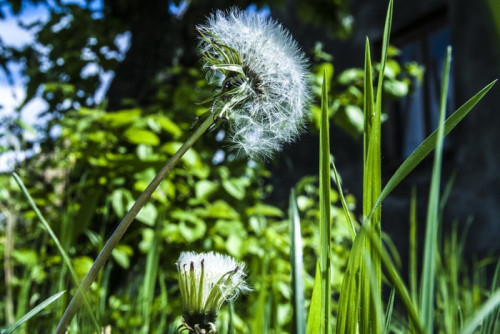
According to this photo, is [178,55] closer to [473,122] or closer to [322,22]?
[322,22]

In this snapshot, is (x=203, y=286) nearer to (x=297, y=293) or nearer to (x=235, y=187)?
(x=297, y=293)

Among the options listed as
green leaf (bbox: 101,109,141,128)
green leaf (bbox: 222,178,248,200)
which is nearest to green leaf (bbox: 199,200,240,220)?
green leaf (bbox: 222,178,248,200)

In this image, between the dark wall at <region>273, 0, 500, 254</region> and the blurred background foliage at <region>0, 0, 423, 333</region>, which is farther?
the dark wall at <region>273, 0, 500, 254</region>

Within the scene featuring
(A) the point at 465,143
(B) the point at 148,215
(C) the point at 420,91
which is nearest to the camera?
(B) the point at 148,215

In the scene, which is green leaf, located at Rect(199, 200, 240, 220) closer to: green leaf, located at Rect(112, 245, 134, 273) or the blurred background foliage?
the blurred background foliage

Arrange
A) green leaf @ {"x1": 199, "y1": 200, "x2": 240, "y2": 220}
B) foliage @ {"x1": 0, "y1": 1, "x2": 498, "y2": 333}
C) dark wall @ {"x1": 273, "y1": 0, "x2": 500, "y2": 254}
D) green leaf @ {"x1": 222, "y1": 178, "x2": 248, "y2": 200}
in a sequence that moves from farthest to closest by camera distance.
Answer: dark wall @ {"x1": 273, "y1": 0, "x2": 500, "y2": 254}
green leaf @ {"x1": 222, "y1": 178, "x2": 248, "y2": 200}
green leaf @ {"x1": 199, "y1": 200, "x2": 240, "y2": 220}
foliage @ {"x1": 0, "y1": 1, "x2": 498, "y2": 333}

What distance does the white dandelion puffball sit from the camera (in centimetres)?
60

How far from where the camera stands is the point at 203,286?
0.59 m

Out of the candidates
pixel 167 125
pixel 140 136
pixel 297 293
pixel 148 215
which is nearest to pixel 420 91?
pixel 167 125

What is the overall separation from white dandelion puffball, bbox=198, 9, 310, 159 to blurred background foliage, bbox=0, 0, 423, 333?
1158 mm

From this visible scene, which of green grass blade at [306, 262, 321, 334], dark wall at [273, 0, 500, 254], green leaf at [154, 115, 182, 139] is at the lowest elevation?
green grass blade at [306, 262, 321, 334]

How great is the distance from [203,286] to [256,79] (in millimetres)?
206

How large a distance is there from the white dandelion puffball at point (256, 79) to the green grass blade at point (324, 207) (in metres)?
0.06

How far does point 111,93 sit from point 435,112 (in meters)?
3.44
